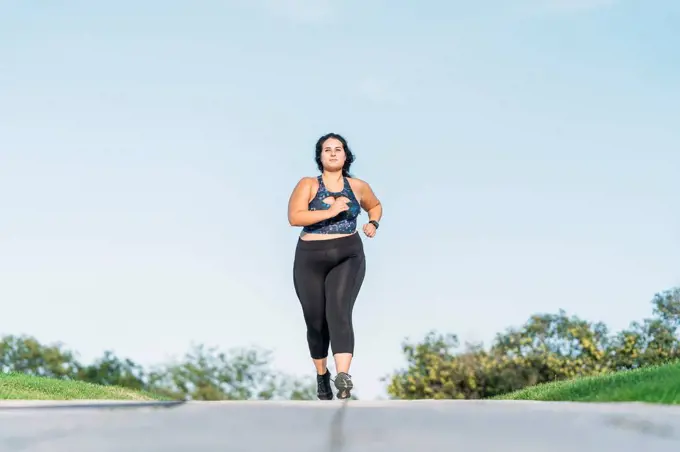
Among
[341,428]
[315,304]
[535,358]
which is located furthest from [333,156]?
[535,358]

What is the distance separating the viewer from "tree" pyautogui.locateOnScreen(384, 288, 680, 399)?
2523 cm

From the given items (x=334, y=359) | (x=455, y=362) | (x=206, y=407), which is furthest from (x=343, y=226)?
(x=455, y=362)

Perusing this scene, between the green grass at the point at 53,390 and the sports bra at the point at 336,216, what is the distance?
10.1ft

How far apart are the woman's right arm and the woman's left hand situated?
16.4 inches

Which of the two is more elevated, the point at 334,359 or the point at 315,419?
the point at 334,359

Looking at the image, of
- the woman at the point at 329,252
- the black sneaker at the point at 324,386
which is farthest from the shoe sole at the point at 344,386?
the black sneaker at the point at 324,386

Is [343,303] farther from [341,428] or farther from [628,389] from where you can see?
[341,428]

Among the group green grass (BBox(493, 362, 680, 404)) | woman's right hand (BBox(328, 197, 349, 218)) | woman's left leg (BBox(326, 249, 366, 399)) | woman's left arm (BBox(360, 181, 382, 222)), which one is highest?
woman's left arm (BBox(360, 181, 382, 222))

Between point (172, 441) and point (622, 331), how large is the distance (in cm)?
2353

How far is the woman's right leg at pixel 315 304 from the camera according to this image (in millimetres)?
7875

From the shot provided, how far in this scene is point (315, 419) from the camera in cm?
429

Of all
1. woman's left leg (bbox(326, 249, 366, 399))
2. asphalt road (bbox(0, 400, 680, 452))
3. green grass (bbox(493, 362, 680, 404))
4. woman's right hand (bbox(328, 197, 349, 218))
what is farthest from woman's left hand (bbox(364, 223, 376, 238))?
asphalt road (bbox(0, 400, 680, 452))

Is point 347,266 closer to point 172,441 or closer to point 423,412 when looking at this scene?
point 423,412

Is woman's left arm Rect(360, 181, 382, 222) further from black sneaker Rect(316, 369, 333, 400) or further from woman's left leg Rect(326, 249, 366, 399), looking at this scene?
black sneaker Rect(316, 369, 333, 400)
